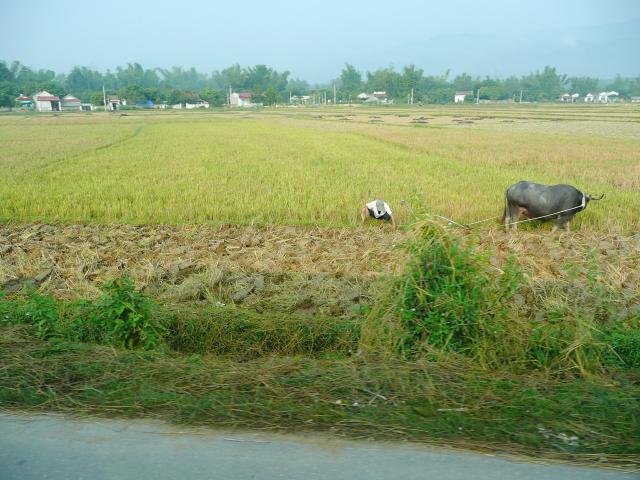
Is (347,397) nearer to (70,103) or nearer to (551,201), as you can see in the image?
(551,201)

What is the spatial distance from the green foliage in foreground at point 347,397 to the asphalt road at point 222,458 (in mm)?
124

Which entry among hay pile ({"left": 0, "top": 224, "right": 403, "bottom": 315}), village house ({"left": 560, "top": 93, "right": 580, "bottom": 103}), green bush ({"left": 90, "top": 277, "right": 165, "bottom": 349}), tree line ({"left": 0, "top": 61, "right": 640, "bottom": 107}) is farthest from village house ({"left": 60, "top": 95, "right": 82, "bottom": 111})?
village house ({"left": 560, "top": 93, "right": 580, "bottom": 103})

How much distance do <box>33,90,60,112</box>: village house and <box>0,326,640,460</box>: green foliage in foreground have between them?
73.9 meters

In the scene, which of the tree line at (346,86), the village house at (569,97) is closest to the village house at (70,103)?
the tree line at (346,86)

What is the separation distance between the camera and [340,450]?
262 cm

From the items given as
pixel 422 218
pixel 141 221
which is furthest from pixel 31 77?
pixel 422 218

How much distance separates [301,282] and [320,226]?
2930 millimetres

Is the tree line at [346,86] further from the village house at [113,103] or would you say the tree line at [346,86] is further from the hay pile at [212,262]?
the hay pile at [212,262]

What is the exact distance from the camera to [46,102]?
229 ft

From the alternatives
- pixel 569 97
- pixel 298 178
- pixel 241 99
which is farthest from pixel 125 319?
pixel 569 97

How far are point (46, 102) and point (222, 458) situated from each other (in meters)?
77.5

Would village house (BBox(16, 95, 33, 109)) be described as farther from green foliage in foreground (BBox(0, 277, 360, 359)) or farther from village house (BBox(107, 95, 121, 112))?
green foliage in foreground (BBox(0, 277, 360, 359))

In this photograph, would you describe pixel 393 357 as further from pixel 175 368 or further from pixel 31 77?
pixel 31 77

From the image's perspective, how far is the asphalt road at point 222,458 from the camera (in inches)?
96.0
